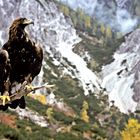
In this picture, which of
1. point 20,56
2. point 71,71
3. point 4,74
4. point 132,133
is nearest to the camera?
point 20,56

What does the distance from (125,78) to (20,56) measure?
144351 mm

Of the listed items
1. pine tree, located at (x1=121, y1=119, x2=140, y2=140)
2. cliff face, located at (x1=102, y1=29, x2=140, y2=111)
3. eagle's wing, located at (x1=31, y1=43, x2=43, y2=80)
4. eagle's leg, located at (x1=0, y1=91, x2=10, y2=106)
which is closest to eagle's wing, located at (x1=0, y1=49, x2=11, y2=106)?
eagle's leg, located at (x1=0, y1=91, x2=10, y2=106)

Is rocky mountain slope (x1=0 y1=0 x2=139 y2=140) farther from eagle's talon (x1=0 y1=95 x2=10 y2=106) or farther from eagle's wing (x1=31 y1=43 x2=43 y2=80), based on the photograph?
eagle's talon (x1=0 y1=95 x2=10 y2=106)

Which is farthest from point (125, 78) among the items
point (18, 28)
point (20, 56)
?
point (18, 28)

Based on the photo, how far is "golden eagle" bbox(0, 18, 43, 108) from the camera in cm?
686

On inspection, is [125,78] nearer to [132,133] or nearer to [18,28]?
[132,133]

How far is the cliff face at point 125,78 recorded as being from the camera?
5522 inches

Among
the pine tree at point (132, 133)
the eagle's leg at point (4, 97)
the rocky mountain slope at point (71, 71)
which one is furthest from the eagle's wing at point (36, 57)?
the rocky mountain slope at point (71, 71)

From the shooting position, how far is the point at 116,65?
16375cm

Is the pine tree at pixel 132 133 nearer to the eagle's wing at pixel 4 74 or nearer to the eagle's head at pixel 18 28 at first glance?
the eagle's wing at pixel 4 74

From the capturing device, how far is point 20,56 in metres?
6.95

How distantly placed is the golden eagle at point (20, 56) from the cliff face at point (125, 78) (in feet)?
422

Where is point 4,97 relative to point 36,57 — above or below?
below

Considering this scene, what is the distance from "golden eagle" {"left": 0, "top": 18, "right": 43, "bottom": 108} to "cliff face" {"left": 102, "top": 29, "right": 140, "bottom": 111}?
129m
